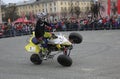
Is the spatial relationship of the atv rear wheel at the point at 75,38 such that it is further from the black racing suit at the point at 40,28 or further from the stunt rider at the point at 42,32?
the black racing suit at the point at 40,28

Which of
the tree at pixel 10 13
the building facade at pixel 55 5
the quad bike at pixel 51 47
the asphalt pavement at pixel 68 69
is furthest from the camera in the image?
the building facade at pixel 55 5

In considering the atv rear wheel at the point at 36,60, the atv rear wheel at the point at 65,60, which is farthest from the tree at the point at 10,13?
the atv rear wheel at the point at 65,60

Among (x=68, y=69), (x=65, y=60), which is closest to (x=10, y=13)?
(x=65, y=60)

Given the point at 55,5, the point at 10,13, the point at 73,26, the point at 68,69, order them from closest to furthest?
1. the point at 68,69
2. the point at 73,26
3. the point at 10,13
4. the point at 55,5

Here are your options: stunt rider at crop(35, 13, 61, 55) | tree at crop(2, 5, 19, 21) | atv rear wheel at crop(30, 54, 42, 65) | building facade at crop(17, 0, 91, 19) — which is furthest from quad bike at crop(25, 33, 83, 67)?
building facade at crop(17, 0, 91, 19)

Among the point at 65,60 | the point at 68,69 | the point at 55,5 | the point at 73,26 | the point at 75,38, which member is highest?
the point at 75,38

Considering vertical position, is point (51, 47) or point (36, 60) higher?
point (51, 47)

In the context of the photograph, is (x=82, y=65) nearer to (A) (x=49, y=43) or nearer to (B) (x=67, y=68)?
(B) (x=67, y=68)

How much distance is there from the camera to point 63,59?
10492mm

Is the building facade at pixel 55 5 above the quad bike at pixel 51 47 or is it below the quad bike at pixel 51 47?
below

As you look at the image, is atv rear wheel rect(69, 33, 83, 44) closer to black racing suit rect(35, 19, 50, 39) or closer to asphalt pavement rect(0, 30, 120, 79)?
asphalt pavement rect(0, 30, 120, 79)

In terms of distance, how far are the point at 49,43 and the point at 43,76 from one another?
6.79ft

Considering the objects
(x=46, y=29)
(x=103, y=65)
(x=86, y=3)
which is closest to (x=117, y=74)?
(x=103, y=65)

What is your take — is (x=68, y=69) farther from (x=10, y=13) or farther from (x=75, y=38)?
(x=10, y=13)
